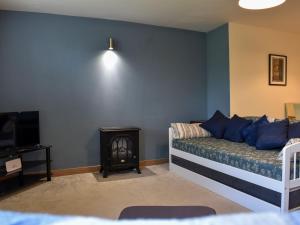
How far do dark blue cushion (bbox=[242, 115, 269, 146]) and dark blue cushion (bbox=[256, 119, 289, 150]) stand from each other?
→ 5.2 inches

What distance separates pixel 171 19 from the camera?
158 inches

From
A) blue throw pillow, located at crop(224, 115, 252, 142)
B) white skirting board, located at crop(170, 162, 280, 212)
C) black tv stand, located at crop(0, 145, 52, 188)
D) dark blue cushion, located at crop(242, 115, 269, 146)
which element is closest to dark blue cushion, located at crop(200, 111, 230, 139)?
blue throw pillow, located at crop(224, 115, 252, 142)

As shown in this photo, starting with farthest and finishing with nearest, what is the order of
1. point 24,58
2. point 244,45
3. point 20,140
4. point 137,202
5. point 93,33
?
point 244,45, point 93,33, point 24,58, point 20,140, point 137,202

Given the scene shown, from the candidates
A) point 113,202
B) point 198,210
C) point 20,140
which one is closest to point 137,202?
point 113,202

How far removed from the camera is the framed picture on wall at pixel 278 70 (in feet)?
15.1

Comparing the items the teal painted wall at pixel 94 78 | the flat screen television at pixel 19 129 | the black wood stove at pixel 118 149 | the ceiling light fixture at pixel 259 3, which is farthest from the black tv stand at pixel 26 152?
the ceiling light fixture at pixel 259 3

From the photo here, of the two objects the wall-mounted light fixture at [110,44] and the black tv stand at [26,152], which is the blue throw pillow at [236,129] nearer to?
the wall-mounted light fixture at [110,44]

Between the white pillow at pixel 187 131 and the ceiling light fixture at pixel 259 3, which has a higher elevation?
the ceiling light fixture at pixel 259 3

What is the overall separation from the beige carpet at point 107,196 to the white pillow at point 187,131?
25.5 inches

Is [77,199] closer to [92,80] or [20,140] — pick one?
[20,140]

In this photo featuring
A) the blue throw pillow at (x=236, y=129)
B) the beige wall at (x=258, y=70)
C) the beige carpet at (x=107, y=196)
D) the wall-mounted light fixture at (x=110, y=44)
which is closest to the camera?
the beige carpet at (x=107, y=196)

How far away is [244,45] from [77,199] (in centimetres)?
365

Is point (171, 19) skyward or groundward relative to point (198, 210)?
skyward

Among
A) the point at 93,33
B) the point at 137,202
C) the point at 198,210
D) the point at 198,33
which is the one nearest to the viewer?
the point at 198,210
